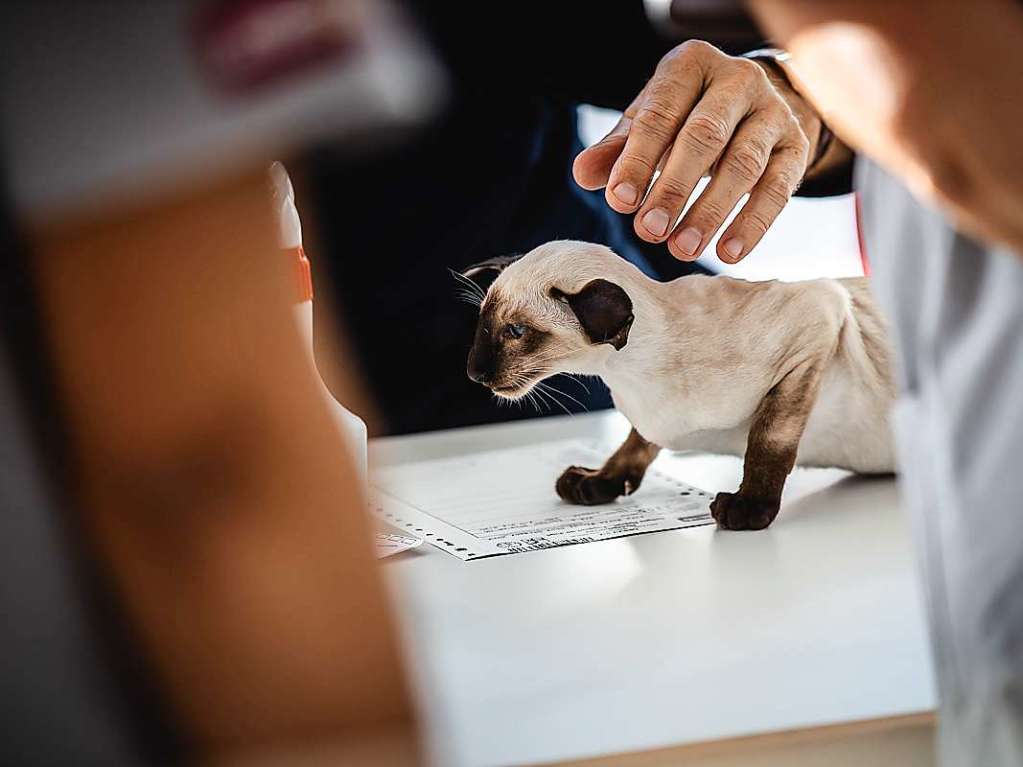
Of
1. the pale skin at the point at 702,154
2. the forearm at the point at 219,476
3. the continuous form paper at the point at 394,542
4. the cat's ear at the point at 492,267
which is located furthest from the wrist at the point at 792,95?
the forearm at the point at 219,476

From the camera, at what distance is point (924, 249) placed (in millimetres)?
439

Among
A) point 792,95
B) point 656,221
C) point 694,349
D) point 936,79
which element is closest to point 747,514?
point 694,349

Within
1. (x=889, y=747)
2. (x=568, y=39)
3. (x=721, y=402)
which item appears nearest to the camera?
(x=889, y=747)

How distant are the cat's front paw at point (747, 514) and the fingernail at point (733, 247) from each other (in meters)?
0.18

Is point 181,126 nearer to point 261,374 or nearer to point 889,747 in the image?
point 261,374

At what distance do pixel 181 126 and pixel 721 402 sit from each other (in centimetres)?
53

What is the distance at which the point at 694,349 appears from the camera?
2.63 feet

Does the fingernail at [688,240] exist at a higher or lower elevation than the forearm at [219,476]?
lower

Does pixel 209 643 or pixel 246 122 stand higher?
pixel 246 122

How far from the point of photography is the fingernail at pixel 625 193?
0.73m

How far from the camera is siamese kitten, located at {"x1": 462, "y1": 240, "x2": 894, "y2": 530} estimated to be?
30.7 inches

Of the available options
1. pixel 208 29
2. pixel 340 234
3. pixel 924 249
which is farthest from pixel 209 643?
pixel 340 234

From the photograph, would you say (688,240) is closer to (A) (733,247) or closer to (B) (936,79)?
(A) (733,247)

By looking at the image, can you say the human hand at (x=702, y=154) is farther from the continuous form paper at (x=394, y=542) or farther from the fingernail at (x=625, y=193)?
the continuous form paper at (x=394, y=542)
